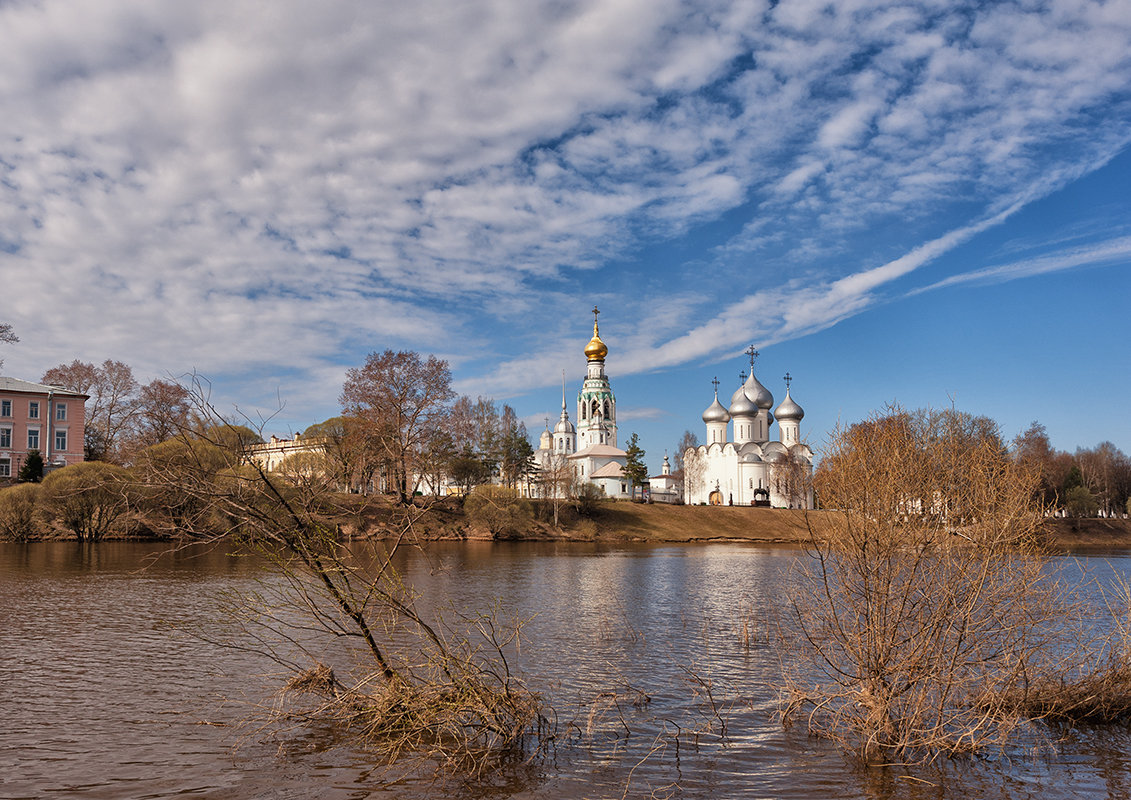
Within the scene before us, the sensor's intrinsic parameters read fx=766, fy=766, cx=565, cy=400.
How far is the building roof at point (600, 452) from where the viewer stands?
94.8 meters

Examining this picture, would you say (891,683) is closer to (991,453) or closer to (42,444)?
(991,453)

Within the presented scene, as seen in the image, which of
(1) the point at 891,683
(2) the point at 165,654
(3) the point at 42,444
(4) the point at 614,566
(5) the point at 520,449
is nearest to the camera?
(1) the point at 891,683

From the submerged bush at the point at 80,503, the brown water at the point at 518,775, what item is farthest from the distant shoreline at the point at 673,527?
the brown water at the point at 518,775

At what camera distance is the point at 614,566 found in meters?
35.2

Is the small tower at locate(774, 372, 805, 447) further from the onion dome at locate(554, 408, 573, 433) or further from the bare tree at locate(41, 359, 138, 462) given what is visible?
the bare tree at locate(41, 359, 138, 462)

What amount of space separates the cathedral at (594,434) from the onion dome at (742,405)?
14.5 meters

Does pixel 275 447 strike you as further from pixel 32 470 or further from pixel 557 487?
pixel 32 470

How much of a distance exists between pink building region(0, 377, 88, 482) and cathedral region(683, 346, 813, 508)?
6181cm

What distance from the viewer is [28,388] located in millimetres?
64000

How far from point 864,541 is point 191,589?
2016cm

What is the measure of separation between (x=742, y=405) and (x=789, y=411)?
18.3ft

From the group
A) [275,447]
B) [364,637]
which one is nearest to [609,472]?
[275,447]

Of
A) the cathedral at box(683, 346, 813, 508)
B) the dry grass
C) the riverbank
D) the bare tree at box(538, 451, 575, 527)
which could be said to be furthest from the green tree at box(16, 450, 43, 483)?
the cathedral at box(683, 346, 813, 508)

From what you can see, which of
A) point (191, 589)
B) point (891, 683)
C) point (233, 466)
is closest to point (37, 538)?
point (191, 589)
